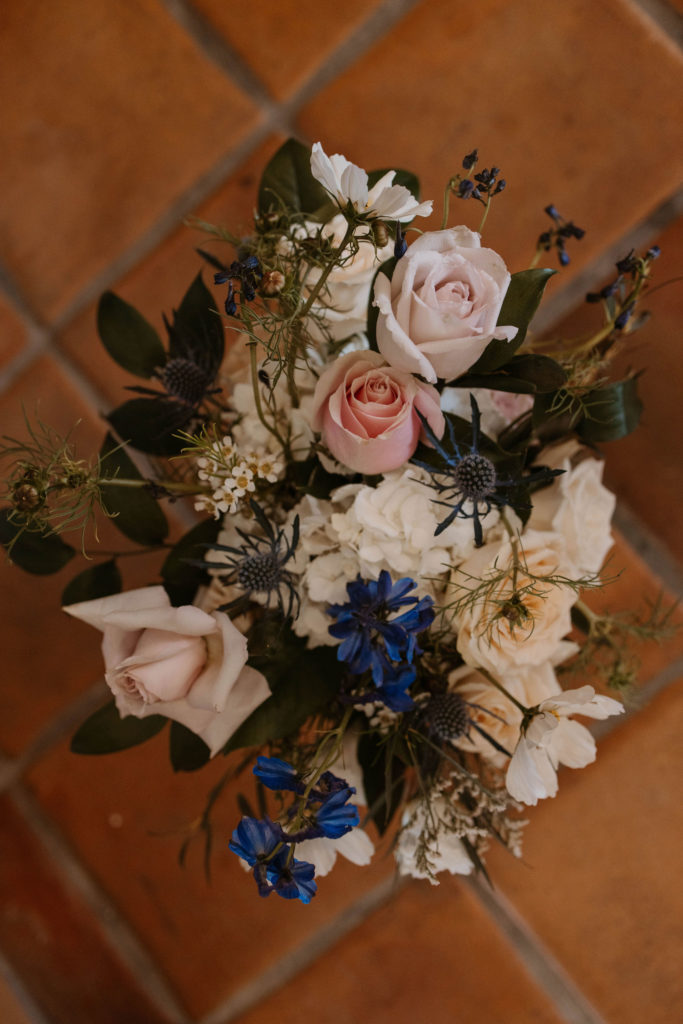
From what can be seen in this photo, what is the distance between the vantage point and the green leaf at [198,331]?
570 mm

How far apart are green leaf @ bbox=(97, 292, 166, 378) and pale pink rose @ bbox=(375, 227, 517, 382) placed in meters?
0.26

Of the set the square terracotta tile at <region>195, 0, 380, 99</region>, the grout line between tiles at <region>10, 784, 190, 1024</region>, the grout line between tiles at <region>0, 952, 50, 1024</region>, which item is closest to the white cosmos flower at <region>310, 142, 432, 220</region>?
the square terracotta tile at <region>195, 0, 380, 99</region>

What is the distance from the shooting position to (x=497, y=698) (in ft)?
1.70

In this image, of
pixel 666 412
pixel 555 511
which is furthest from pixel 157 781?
pixel 666 412

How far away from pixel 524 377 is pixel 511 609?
0.15 metres

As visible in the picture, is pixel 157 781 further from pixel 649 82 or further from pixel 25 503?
pixel 649 82

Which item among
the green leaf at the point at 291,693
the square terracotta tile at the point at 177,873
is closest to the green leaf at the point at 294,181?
the green leaf at the point at 291,693

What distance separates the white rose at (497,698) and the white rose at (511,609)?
0.07 ft

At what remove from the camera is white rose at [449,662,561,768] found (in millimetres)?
512

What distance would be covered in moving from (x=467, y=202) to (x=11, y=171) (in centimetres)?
49

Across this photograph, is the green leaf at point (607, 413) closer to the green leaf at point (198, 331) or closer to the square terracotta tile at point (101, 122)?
the green leaf at point (198, 331)

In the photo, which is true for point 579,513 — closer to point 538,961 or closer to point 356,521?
point 356,521

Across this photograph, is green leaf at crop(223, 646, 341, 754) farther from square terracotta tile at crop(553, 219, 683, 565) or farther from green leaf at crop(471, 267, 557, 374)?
square terracotta tile at crop(553, 219, 683, 565)

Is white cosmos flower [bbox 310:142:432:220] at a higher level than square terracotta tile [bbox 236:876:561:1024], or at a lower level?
higher
